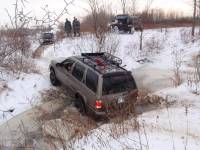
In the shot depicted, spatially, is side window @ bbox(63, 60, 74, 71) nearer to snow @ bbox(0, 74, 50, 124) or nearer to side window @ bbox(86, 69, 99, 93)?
side window @ bbox(86, 69, 99, 93)

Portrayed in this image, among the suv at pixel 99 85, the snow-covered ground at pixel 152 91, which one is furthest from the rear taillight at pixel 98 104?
the snow-covered ground at pixel 152 91

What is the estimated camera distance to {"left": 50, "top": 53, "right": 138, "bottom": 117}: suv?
31.0 ft

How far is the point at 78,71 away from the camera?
35.7 feet

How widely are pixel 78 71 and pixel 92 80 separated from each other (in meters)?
1.20

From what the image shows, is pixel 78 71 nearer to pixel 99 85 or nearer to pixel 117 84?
pixel 99 85

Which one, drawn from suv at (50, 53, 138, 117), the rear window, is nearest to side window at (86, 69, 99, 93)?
suv at (50, 53, 138, 117)

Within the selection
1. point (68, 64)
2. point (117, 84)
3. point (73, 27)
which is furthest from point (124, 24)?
point (117, 84)

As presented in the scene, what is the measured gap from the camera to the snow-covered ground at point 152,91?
6434 millimetres

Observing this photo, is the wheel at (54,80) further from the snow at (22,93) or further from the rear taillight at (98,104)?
the rear taillight at (98,104)

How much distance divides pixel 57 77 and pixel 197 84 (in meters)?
5.79

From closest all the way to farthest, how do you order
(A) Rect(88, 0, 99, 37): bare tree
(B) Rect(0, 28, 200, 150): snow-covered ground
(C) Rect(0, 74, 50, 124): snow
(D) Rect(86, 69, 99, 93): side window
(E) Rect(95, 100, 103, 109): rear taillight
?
(B) Rect(0, 28, 200, 150): snow-covered ground < (E) Rect(95, 100, 103, 109): rear taillight < (D) Rect(86, 69, 99, 93): side window < (C) Rect(0, 74, 50, 124): snow < (A) Rect(88, 0, 99, 37): bare tree

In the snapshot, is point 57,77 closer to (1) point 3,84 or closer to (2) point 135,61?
(1) point 3,84

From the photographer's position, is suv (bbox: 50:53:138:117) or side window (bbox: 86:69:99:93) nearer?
suv (bbox: 50:53:138:117)

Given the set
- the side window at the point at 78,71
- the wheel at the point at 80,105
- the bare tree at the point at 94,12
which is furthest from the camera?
the bare tree at the point at 94,12
